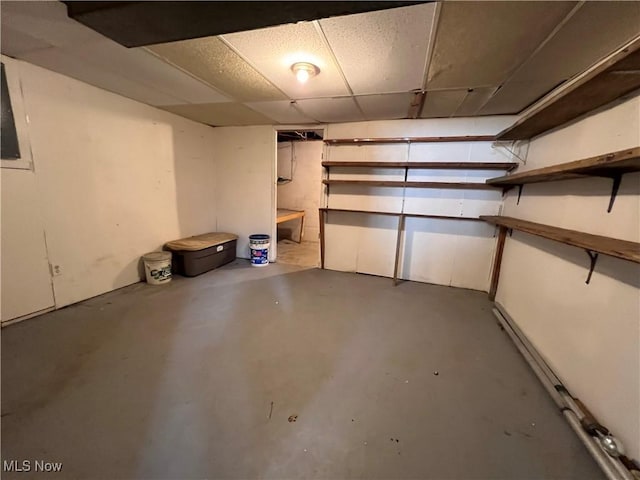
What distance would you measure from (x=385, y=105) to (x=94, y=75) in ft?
9.09

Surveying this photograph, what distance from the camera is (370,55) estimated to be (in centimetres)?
182

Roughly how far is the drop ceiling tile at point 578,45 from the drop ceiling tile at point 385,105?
2.77ft

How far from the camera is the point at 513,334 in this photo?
2256mm

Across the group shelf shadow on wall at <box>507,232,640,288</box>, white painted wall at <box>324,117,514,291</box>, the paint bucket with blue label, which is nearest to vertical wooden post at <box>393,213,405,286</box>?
white painted wall at <box>324,117,514,291</box>

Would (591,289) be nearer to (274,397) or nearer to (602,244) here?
(602,244)

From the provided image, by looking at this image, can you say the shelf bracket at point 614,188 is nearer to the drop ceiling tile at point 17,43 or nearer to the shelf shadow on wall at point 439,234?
the shelf shadow on wall at point 439,234

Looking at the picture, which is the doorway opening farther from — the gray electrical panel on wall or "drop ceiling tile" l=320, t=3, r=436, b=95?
the gray electrical panel on wall

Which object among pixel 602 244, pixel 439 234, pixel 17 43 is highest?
pixel 17 43

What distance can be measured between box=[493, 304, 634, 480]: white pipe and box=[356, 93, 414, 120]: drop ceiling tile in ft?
7.74

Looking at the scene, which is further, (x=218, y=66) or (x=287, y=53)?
(x=218, y=66)

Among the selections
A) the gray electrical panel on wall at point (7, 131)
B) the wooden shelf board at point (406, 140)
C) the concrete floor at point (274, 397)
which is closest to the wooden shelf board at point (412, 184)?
the wooden shelf board at point (406, 140)

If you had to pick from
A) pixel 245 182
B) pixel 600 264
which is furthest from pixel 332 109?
pixel 600 264

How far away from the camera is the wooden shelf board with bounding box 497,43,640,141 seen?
120cm

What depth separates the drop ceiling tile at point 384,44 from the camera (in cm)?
143
